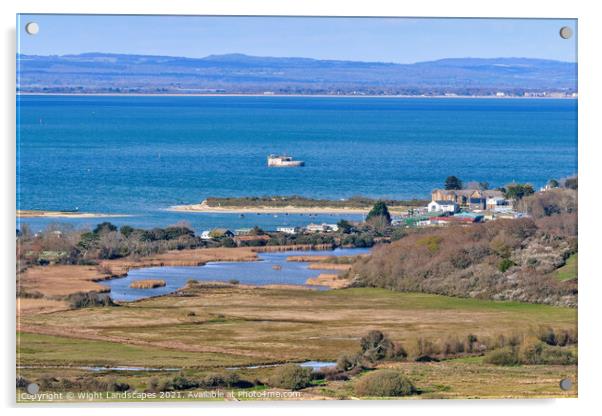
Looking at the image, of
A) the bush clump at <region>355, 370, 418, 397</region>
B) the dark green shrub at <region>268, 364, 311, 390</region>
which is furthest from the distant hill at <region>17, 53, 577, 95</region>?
the bush clump at <region>355, 370, 418, 397</region>

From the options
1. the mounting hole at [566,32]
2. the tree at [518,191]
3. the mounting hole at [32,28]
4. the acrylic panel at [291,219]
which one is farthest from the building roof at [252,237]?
the mounting hole at [566,32]

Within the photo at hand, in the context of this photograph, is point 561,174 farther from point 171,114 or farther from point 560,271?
point 171,114

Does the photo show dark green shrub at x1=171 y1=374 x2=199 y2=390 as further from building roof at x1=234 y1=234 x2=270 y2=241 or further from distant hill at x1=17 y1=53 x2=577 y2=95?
distant hill at x1=17 y1=53 x2=577 y2=95

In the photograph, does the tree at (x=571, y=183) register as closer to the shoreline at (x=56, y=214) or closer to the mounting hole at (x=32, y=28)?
the shoreline at (x=56, y=214)

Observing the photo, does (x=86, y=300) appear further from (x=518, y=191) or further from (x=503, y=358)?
(x=518, y=191)

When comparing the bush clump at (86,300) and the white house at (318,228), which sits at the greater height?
the white house at (318,228)

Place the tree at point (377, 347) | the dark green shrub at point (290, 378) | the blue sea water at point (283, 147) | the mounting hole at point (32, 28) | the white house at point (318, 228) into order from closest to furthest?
the mounting hole at point (32, 28)
the dark green shrub at point (290, 378)
the tree at point (377, 347)
the blue sea water at point (283, 147)
the white house at point (318, 228)

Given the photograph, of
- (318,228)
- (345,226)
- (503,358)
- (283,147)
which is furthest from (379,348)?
(283,147)
